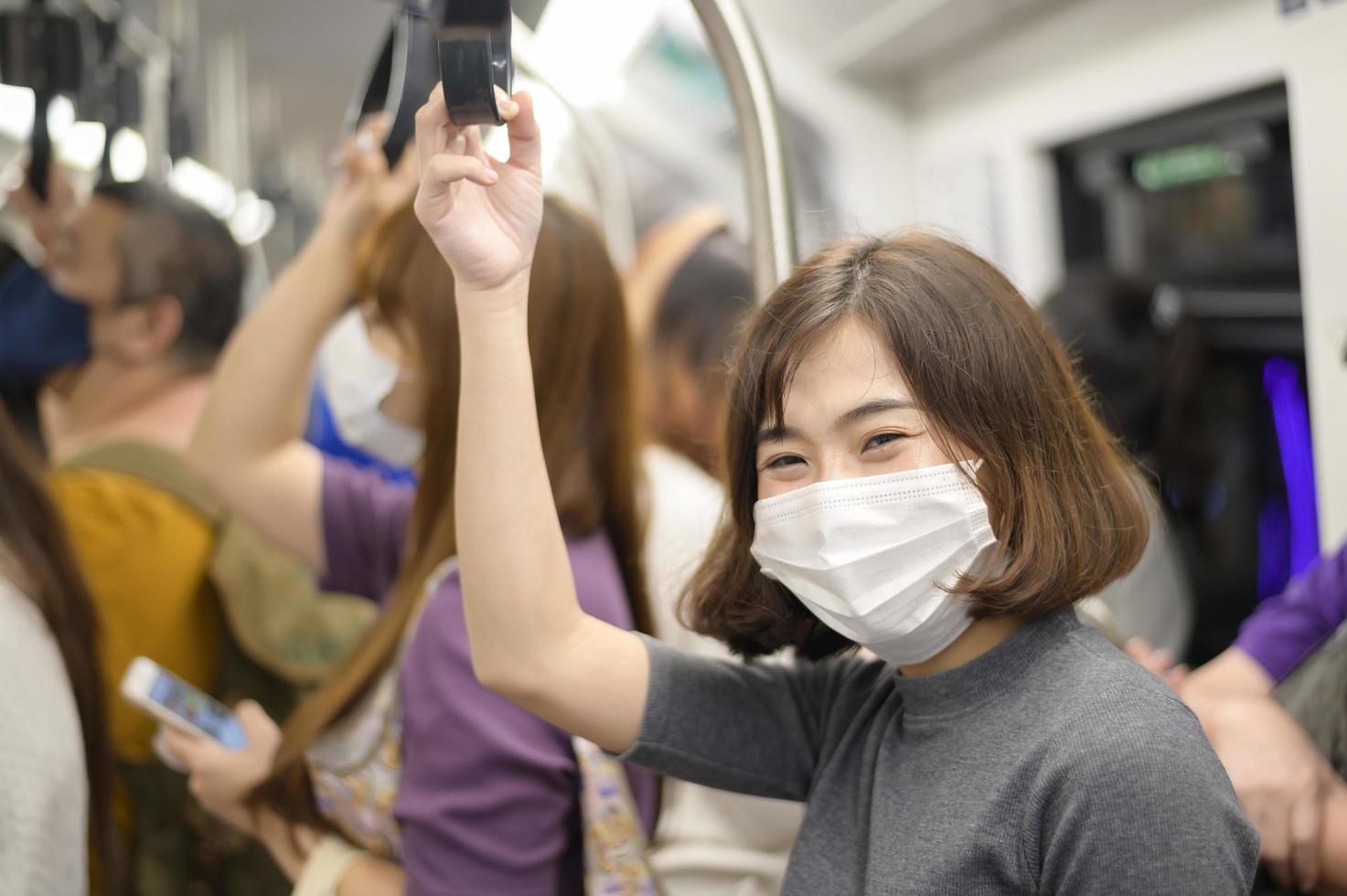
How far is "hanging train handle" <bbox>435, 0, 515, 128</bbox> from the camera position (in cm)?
79

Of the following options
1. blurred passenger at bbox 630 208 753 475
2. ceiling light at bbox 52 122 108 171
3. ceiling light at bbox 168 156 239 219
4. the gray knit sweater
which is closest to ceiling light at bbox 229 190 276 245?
ceiling light at bbox 168 156 239 219

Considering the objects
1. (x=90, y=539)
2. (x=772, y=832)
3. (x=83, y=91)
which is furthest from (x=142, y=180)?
(x=772, y=832)

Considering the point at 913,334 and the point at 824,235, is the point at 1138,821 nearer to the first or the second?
the point at 913,334

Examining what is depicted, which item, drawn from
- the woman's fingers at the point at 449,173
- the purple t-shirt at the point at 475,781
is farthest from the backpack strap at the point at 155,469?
the woman's fingers at the point at 449,173

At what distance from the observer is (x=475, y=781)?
1.15 metres

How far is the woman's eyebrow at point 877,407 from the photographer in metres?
0.85

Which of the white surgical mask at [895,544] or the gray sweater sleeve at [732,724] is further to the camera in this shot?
the gray sweater sleeve at [732,724]

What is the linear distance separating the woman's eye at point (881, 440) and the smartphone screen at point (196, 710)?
3.35ft

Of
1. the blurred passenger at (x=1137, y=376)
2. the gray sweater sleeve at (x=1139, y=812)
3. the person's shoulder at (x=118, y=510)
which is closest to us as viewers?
the gray sweater sleeve at (x=1139, y=812)

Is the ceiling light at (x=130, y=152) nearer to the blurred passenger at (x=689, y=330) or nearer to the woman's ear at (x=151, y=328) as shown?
the woman's ear at (x=151, y=328)

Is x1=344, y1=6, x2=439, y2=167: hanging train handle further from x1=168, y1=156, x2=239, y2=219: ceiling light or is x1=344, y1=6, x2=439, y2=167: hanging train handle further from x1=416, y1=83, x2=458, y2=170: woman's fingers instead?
x1=168, y1=156, x2=239, y2=219: ceiling light

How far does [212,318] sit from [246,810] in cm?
117

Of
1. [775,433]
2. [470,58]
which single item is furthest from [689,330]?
[470,58]

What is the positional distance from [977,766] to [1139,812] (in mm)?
130
